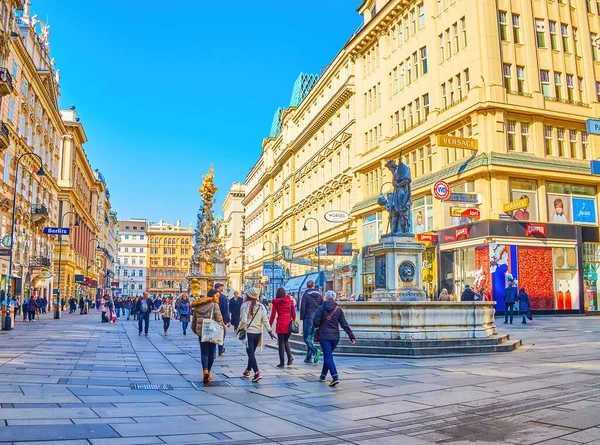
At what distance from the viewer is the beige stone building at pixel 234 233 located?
369 ft

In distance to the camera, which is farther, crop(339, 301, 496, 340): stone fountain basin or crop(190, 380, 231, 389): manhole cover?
crop(339, 301, 496, 340): stone fountain basin

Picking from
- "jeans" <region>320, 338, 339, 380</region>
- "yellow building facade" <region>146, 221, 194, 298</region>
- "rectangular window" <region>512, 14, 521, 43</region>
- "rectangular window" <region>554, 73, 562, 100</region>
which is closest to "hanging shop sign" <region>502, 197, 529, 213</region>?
"rectangular window" <region>554, 73, 562, 100</region>

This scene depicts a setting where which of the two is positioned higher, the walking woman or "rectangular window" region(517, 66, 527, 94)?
"rectangular window" region(517, 66, 527, 94)

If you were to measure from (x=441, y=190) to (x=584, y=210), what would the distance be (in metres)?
9.84

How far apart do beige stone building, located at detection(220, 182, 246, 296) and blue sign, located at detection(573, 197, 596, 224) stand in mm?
80313

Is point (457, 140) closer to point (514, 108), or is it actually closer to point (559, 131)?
point (514, 108)

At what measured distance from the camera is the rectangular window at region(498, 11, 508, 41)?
3338 centimetres

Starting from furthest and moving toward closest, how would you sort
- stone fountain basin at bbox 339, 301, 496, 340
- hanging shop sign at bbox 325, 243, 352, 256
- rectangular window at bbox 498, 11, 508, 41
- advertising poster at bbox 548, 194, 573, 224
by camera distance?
hanging shop sign at bbox 325, 243, 352, 256, rectangular window at bbox 498, 11, 508, 41, advertising poster at bbox 548, 194, 573, 224, stone fountain basin at bbox 339, 301, 496, 340

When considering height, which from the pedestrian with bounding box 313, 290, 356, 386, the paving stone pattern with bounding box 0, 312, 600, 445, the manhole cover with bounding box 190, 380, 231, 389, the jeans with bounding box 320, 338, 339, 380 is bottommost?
the manhole cover with bounding box 190, 380, 231, 389

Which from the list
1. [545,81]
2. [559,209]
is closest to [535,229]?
[559,209]

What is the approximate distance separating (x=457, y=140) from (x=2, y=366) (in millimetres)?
25014

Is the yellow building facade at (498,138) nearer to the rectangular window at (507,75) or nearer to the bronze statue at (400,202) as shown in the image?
the rectangular window at (507,75)

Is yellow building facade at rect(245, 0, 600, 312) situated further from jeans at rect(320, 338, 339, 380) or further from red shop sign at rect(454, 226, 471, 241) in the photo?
jeans at rect(320, 338, 339, 380)

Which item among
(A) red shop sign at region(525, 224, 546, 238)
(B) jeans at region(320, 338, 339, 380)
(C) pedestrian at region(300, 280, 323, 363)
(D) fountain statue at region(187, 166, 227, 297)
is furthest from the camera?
(D) fountain statue at region(187, 166, 227, 297)
